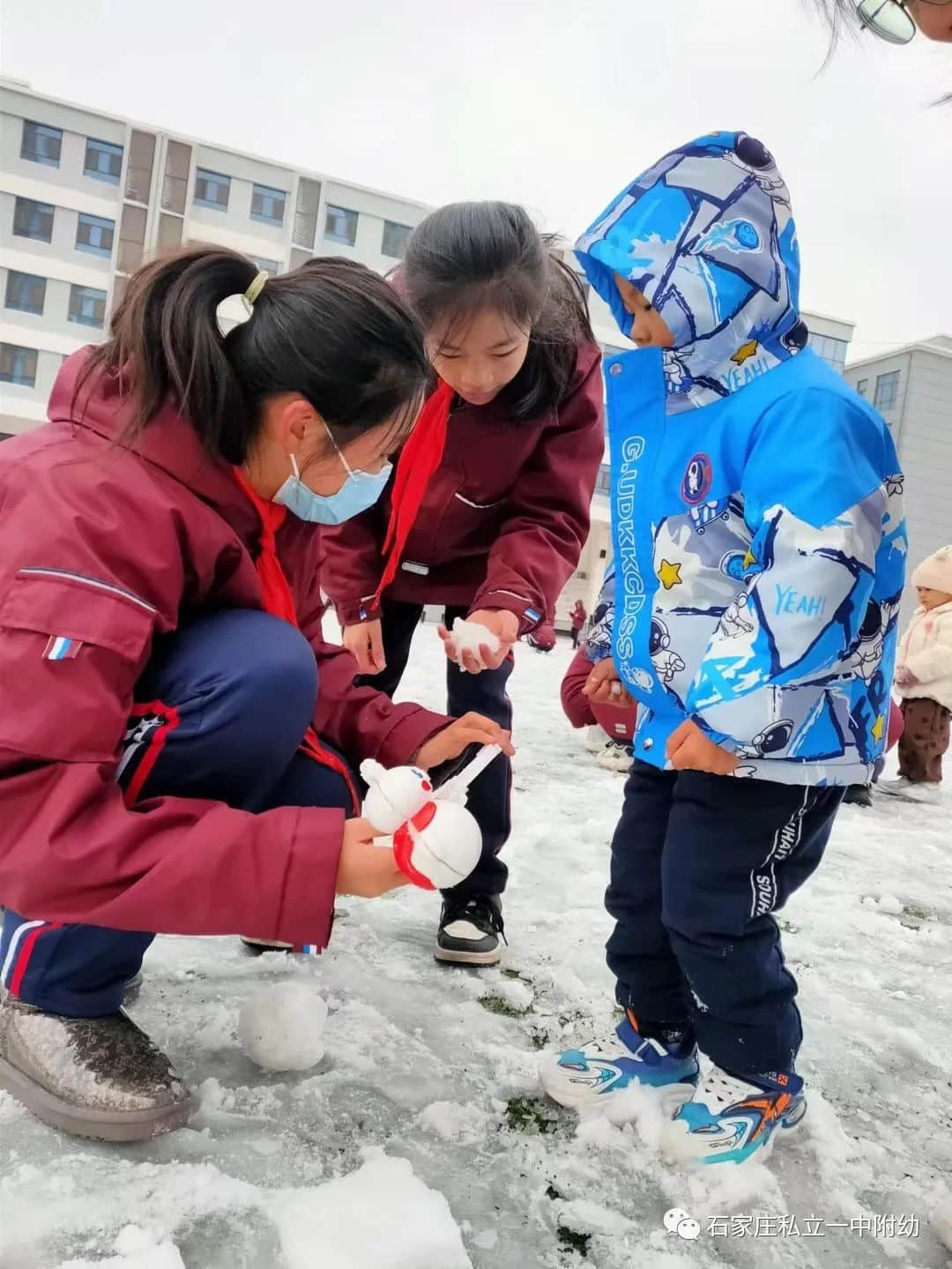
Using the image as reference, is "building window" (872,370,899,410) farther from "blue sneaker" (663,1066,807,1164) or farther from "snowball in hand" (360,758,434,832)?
"snowball in hand" (360,758,434,832)

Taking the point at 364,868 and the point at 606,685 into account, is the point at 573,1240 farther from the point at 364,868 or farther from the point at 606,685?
the point at 606,685

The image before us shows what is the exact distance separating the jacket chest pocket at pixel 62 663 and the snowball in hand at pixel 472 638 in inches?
30.6

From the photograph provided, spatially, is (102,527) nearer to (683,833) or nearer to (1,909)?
(1,909)

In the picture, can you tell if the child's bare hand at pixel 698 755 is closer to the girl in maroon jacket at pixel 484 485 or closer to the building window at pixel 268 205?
the girl in maroon jacket at pixel 484 485

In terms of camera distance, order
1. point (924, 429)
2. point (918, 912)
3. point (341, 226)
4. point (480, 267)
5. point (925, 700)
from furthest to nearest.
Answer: point (924, 429)
point (341, 226)
point (925, 700)
point (918, 912)
point (480, 267)

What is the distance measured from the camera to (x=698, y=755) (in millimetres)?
1206

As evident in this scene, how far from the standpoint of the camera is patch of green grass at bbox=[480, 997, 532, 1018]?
5.24ft

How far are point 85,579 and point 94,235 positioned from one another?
2503cm

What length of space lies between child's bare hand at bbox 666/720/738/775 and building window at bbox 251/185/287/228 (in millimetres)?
25157

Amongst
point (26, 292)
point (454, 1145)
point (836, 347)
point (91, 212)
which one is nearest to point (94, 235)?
point (91, 212)

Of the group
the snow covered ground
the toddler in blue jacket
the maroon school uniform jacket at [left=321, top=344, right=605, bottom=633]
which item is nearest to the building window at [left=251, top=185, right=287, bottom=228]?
the maroon school uniform jacket at [left=321, top=344, right=605, bottom=633]

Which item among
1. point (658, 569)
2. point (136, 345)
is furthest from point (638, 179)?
point (136, 345)

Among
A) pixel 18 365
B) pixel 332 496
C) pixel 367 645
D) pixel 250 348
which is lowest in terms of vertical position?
pixel 367 645

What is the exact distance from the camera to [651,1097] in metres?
1.38
